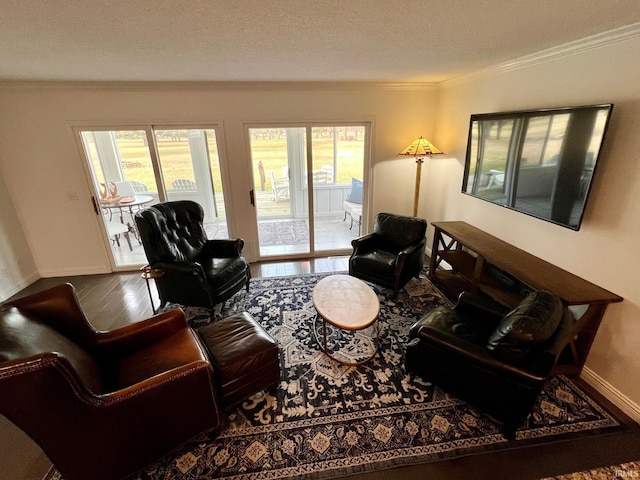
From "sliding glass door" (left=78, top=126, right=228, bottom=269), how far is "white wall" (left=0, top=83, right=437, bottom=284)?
6.4 inches

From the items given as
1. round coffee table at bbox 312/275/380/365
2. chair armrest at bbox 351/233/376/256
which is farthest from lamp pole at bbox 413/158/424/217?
round coffee table at bbox 312/275/380/365

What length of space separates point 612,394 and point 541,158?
5.82ft

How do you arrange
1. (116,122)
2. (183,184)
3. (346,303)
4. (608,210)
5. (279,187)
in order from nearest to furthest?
(608,210)
(346,303)
(116,122)
(183,184)
(279,187)

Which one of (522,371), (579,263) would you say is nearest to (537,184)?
(579,263)

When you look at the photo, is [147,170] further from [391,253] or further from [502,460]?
[502,460]

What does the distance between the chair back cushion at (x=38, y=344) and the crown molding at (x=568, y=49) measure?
11.5 feet

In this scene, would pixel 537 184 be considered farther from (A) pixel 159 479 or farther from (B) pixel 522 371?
(A) pixel 159 479

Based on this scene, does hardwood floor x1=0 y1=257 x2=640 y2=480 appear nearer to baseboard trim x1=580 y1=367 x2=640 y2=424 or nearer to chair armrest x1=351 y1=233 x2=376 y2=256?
baseboard trim x1=580 y1=367 x2=640 y2=424

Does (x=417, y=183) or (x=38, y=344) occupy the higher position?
(x=417, y=183)

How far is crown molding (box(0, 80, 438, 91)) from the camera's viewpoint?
326cm

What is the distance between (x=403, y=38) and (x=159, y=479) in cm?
311

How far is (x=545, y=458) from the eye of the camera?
1.65 meters

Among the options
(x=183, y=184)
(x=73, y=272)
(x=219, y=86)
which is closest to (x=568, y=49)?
(x=219, y=86)

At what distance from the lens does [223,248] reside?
340 cm
